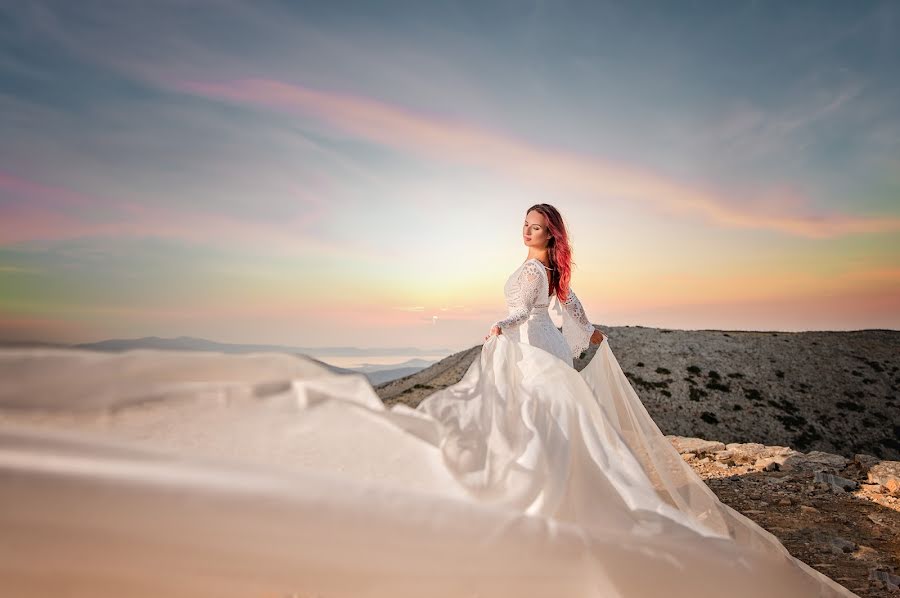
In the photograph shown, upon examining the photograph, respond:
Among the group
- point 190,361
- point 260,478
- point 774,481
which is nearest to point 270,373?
point 190,361

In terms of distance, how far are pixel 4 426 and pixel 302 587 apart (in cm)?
167

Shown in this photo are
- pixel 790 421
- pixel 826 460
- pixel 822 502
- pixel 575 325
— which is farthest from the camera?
pixel 790 421

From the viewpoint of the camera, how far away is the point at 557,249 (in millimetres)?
5777

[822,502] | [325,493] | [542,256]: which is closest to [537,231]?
[542,256]

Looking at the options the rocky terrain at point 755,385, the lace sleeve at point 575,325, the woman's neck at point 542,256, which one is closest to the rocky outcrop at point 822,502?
the lace sleeve at point 575,325

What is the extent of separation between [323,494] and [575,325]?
381cm

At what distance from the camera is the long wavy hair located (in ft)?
18.9

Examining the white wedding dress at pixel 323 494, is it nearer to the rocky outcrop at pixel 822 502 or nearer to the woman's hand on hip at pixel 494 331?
the woman's hand on hip at pixel 494 331

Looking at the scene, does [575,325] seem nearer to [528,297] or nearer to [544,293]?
[544,293]

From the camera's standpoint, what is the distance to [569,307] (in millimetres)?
6000

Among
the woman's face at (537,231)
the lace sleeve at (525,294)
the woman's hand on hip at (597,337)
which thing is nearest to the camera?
the lace sleeve at (525,294)

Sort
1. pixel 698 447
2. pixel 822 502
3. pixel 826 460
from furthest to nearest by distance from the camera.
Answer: pixel 698 447
pixel 826 460
pixel 822 502

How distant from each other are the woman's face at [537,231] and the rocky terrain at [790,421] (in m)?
3.99

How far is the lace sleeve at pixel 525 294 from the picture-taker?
5430 millimetres
